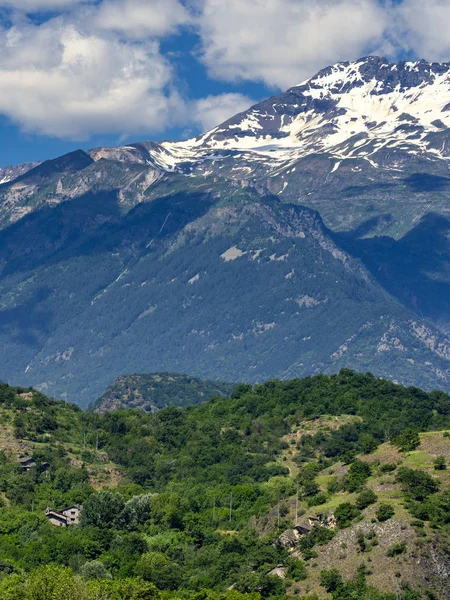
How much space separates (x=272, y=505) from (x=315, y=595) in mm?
45833

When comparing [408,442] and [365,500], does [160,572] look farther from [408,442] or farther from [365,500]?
[408,442]

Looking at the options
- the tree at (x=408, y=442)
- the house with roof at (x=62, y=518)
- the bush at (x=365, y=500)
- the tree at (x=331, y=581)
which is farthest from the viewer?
the house with roof at (x=62, y=518)

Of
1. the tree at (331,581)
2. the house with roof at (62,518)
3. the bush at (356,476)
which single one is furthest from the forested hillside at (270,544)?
the house with roof at (62,518)

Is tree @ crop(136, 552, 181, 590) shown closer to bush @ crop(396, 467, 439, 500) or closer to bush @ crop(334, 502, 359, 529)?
bush @ crop(334, 502, 359, 529)

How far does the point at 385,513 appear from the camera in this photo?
164 meters

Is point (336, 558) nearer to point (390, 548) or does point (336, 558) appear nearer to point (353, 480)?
point (390, 548)

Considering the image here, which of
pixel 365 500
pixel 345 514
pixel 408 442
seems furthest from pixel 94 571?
pixel 408 442

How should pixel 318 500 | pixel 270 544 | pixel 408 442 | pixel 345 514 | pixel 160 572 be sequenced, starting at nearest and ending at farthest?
pixel 160 572 < pixel 345 514 < pixel 270 544 < pixel 318 500 < pixel 408 442

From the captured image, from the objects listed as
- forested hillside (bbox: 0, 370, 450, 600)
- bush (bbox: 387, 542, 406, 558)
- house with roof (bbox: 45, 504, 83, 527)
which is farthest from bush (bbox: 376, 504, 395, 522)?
house with roof (bbox: 45, 504, 83, 527)

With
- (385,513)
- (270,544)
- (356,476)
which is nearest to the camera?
(385,513)

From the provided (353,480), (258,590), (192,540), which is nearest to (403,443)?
(353,480)

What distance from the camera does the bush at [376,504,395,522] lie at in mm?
163125

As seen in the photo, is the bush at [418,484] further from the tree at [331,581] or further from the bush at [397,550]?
the tree at [331,581]

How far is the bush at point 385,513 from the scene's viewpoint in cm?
16312
